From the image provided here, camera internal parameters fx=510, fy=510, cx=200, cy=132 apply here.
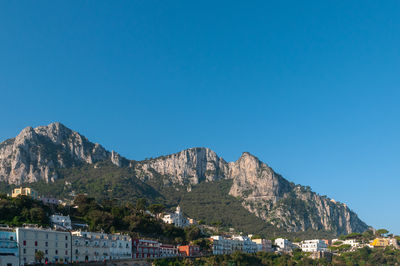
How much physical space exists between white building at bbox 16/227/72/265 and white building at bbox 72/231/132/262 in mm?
4503

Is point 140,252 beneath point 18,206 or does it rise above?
beneath

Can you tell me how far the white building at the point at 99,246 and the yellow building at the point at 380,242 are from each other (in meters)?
110

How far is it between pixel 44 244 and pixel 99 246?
1637cm

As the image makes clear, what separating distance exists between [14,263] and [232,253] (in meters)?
77.2

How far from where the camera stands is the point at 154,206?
175 metres

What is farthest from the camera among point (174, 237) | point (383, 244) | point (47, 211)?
point (383, 244)

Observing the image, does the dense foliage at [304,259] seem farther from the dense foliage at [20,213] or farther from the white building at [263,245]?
the dense foliage at [20,213]

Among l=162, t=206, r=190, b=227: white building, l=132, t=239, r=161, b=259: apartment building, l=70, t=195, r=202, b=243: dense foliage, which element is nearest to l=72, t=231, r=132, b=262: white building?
l=132, t=239, r=161, b=259: apartment building

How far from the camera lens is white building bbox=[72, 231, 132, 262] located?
106000 millimetres

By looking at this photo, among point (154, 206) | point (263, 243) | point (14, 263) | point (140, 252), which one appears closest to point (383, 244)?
point (263, 243)

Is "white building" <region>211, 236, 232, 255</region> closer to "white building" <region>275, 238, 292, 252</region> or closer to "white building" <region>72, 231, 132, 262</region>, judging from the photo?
"white building" <region>275, 238, 292, 252</region>

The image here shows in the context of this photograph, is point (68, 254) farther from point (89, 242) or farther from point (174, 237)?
point (174, 237)

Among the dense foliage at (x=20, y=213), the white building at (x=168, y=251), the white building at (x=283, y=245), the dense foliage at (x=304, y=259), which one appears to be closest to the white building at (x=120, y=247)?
the white building at (x=168, y=251)

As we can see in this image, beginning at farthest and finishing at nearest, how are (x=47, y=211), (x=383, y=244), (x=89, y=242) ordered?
(x=383, y=244) < (x=47, y=211) < (x=89, y=242)
